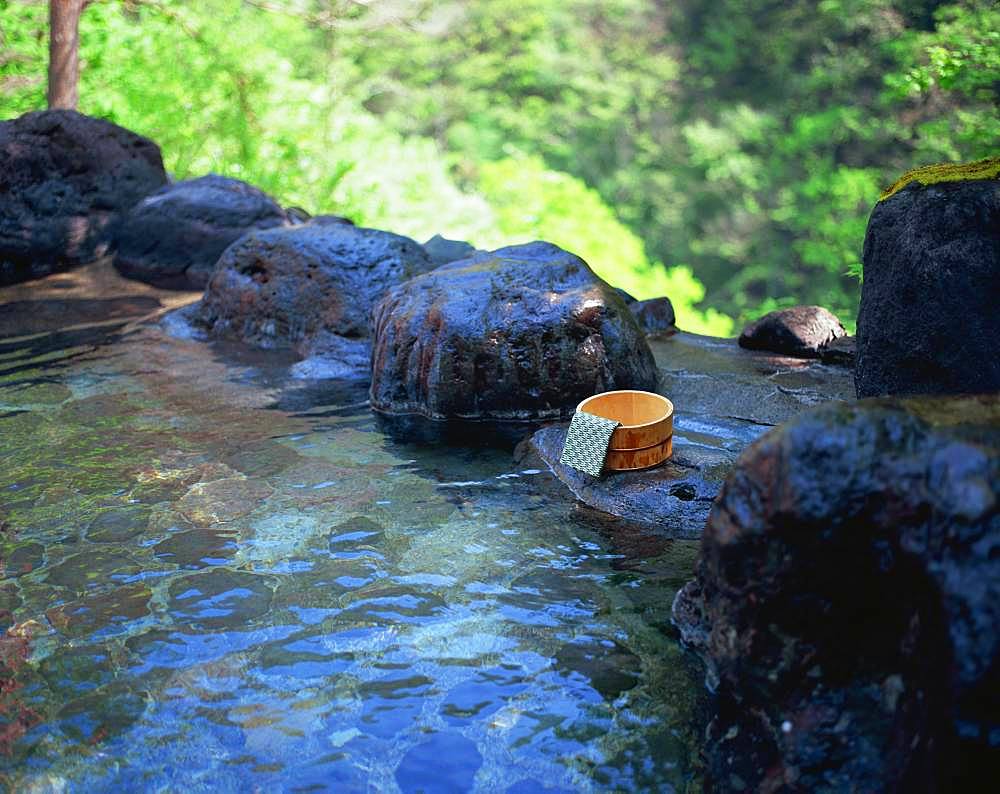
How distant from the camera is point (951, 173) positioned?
4.75 m

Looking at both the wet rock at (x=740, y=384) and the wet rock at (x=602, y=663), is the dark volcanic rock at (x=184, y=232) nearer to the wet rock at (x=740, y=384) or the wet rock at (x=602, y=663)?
the wet rock at (x=740, y=384)

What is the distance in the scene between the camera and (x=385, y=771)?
117 inches

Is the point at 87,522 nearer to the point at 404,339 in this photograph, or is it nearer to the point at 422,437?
the point at 422,437

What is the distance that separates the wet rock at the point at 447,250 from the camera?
898cm

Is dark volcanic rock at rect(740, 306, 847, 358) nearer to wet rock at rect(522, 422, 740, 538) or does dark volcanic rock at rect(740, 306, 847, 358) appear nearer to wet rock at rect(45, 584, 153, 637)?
wet rock at rect(522, 422, 740, 538)

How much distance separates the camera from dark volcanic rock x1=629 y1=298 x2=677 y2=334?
7.93m

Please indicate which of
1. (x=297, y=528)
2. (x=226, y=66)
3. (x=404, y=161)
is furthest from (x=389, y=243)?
(x=404, y=161)

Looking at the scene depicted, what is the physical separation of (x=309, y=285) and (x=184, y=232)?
2891 millimetres

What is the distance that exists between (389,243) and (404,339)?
2.08 meters

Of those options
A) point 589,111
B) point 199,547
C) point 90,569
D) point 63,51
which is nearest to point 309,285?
point 199,547

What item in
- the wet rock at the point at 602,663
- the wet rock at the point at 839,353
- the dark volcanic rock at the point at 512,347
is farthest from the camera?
the wet rock at the point at 839,353

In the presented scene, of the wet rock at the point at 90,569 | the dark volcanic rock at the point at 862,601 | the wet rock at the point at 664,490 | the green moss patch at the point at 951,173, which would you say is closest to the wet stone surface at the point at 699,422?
the wet rock at the point at 664,490

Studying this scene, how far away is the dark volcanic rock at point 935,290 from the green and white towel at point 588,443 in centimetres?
143

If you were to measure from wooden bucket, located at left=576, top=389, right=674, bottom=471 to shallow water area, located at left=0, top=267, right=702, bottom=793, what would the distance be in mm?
404
